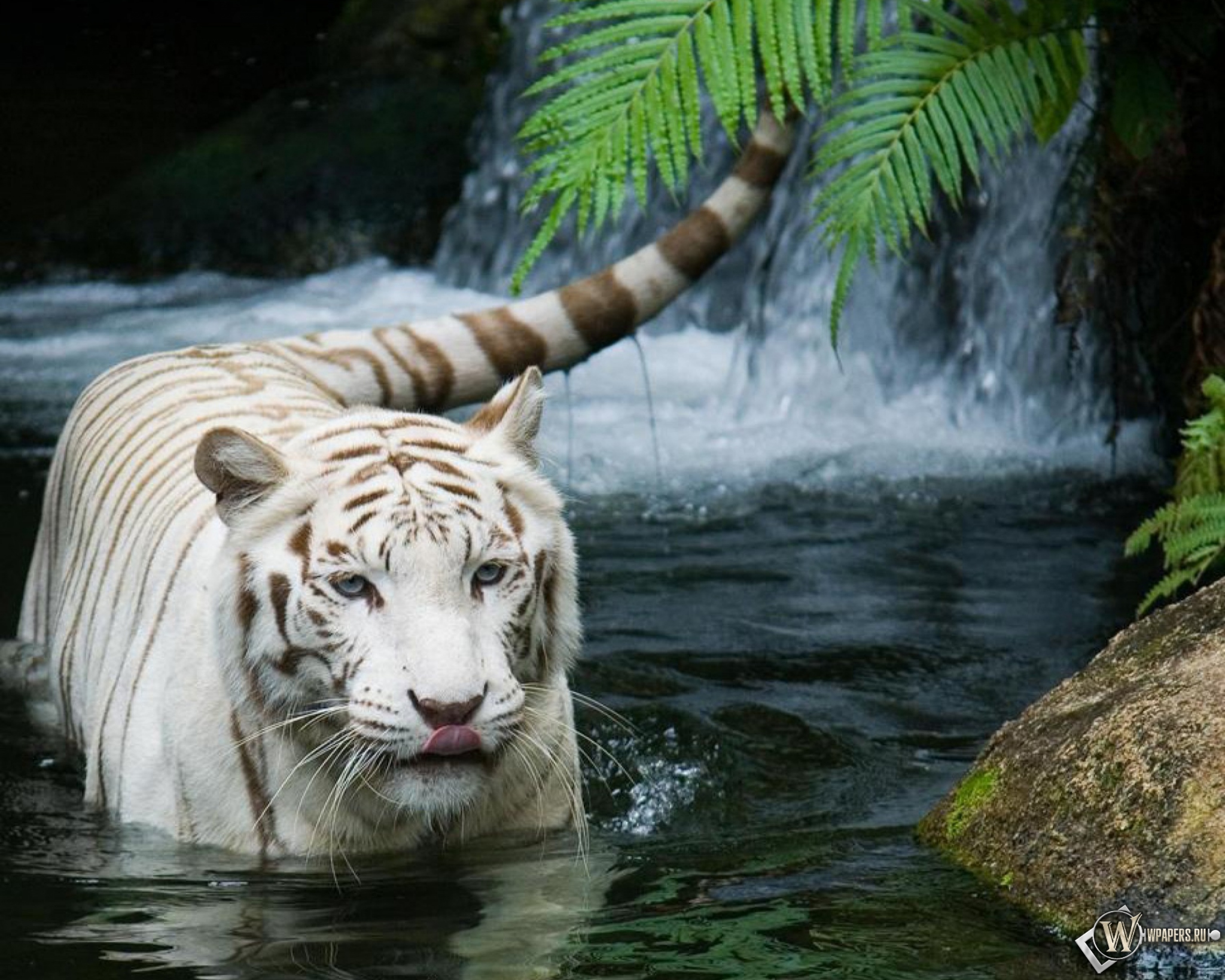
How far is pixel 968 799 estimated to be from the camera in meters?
3.37

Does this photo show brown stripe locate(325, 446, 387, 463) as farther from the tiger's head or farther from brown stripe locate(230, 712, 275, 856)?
brown stripe locate(230, 712, 275, 856)

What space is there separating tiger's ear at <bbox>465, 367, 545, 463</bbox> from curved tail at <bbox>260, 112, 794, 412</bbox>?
1.28 m

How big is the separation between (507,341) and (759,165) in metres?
0.80

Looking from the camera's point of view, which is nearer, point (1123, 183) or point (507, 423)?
point (507, 423)

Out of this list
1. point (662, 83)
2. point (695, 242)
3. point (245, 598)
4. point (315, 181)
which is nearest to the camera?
point (245, 598)

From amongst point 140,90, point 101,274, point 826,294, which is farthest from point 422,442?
point 140,90

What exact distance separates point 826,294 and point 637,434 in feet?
4.47

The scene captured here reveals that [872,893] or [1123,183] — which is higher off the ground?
[1123,183]

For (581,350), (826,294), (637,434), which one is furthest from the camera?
(826,294)

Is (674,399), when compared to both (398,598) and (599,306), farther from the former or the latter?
(398,598)

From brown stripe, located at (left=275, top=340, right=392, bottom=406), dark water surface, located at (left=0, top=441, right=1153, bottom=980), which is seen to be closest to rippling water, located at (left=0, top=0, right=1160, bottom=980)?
dark water surface, located at (left=0, top=441, right=1153, bottom=980)

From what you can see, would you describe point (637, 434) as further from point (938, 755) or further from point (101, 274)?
point (101, 274)

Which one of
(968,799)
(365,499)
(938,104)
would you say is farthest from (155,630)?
(938,104)

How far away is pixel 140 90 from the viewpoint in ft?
42.5
